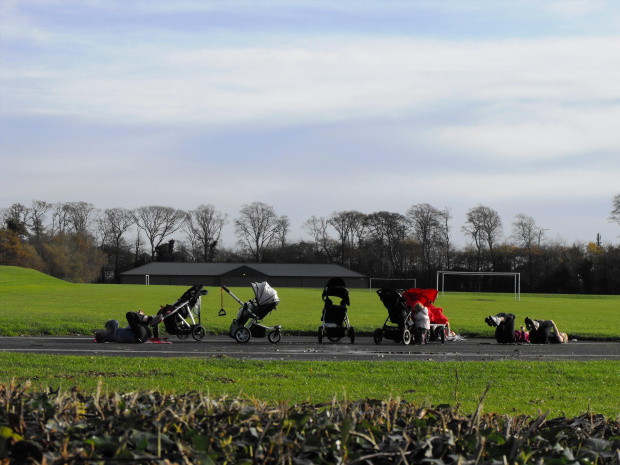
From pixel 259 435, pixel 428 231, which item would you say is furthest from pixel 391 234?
pixel 259 435

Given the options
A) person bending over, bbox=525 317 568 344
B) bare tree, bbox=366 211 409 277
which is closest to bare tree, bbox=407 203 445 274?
bare tree, bbox=366 211 409 277

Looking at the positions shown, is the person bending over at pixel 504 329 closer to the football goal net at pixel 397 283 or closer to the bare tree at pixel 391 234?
the football goal net at pixel 397 283

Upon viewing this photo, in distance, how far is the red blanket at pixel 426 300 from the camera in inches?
717

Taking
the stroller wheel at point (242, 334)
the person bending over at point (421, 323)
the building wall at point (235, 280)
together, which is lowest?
the stroller wheel at point (242, 334)

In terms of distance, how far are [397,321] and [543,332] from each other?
3883mm

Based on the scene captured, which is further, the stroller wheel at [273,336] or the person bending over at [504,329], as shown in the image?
the person bending over at [504,329]

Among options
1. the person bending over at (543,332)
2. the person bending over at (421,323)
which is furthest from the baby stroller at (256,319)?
the person bending over at (543,332)

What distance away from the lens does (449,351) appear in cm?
1550

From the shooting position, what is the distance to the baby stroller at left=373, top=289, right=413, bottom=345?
1761 centimetres

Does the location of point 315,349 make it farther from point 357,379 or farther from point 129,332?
point 357,379

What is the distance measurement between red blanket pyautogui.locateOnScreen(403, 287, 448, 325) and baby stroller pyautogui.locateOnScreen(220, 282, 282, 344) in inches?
136

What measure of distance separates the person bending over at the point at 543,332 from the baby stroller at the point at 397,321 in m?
3.16

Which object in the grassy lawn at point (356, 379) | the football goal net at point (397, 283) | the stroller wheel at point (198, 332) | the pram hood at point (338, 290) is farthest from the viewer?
the football goal net at point (397, 283)

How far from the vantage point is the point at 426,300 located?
1844 centimetres
